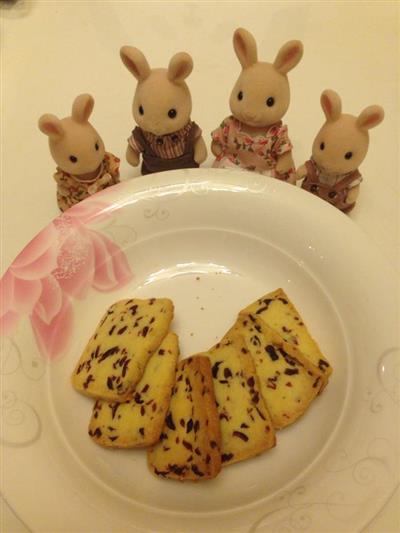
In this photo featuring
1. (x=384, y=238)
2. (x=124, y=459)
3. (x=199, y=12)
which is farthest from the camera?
(x=199, y=12)

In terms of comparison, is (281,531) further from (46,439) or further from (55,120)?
(55,120)

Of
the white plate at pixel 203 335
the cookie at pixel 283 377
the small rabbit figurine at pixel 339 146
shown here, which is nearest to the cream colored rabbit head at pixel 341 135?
the small rabbit figurine at pixel 339 146

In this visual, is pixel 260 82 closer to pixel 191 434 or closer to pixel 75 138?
pixel 75 138

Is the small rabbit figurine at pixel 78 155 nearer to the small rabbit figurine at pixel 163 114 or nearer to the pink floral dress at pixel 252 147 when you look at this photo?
the small rabbit figurine at pixel 163 114

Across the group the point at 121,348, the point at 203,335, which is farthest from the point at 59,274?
the point at 203,335

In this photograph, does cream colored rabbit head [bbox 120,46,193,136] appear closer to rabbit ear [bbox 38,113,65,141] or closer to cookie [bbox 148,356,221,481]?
rabbit ear [bbox 38,113,65,141]

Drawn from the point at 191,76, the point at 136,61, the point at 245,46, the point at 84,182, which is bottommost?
the point at 84,182

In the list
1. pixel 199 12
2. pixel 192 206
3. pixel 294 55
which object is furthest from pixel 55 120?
pixel 199 12
